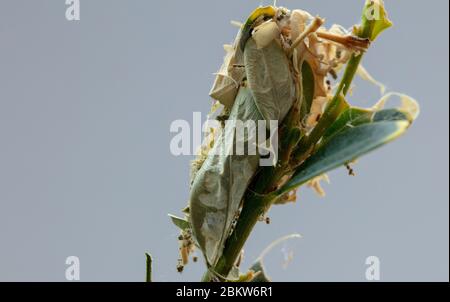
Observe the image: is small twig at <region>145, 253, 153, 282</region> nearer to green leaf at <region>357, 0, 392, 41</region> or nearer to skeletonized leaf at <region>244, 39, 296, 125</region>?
skeletonized leaf at <region>244, 39, 296, 125</region>

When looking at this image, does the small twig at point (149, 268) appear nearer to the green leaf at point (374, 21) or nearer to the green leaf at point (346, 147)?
the green leaf at point (346, 147)

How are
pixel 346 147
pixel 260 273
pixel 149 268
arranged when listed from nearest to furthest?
pixel 346 147 < pixel 149 268 < pixel 260 273

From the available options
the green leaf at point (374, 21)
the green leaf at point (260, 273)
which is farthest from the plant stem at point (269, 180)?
the green leaf at point (260, 273)

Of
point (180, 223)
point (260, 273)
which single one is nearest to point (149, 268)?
point (180, 223)

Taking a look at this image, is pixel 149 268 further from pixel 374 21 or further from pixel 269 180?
pixel 374 21

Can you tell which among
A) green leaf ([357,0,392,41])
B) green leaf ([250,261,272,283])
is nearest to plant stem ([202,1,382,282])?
green leaf ([357,0,392,41])

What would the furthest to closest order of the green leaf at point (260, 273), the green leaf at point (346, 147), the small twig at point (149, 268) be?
1. the green leaf at point (260, 273)
2. the small twig at point (149, 268)
3. the green leaf at point (346, 147)
